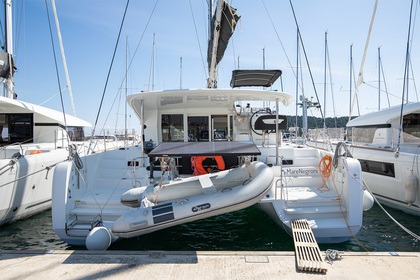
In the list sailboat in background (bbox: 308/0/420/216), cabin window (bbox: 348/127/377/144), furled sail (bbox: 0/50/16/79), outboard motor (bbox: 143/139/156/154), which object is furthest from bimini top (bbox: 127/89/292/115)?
furled sail (bbox: 0/50/16/79)

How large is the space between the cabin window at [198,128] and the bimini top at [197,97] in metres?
0.49

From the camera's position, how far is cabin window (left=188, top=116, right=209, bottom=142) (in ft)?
26.4

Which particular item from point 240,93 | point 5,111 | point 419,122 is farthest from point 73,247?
point 419,122

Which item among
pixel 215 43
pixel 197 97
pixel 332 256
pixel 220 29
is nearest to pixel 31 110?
pixel 197 97

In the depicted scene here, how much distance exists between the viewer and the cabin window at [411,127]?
357 inches

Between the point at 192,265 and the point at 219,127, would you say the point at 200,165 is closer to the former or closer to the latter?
the point at 192,265

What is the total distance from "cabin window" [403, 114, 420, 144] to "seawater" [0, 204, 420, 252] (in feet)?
11.1

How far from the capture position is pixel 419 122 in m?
9.20

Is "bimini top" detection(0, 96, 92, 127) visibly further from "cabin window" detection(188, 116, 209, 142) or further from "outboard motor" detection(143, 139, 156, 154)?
"cabin window" detection(188, 116, 209, 142)

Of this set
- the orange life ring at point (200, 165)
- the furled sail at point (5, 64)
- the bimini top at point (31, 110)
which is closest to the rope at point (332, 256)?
the orange life ring at point (200, 165)

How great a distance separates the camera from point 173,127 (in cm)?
805

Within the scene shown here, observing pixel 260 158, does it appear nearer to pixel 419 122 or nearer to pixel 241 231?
pixel 241 231

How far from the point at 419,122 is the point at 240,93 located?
6.94 metres

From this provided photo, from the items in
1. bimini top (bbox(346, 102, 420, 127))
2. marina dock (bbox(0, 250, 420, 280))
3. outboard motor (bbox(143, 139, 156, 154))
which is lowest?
marina dock (bbox(0, 250, 420, 280))
